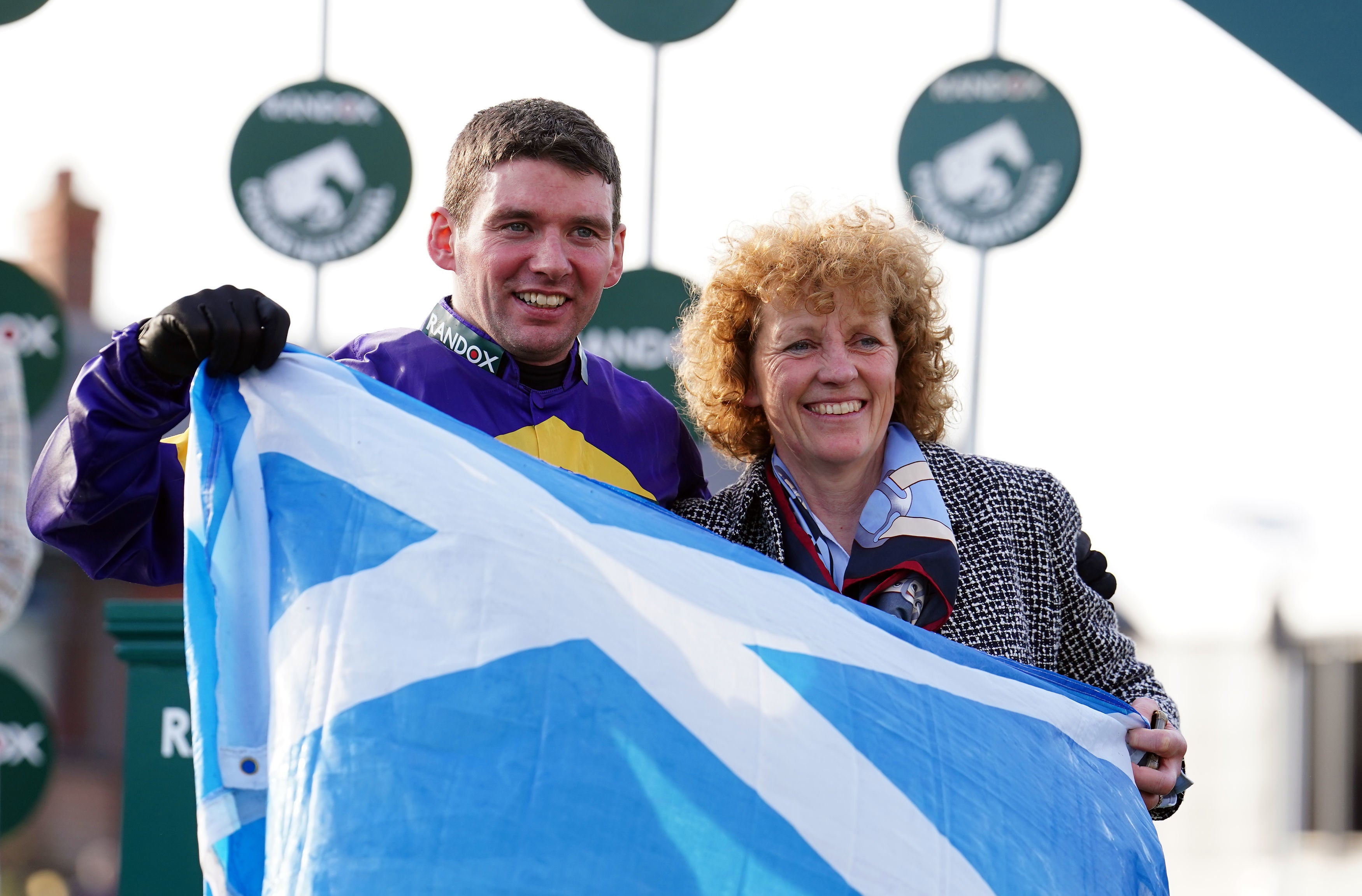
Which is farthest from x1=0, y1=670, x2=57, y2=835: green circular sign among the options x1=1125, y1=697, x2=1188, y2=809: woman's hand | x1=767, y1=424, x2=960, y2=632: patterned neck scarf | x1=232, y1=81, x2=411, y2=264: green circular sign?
x1=1125, y1=697, x2=1188, y2=809: woman's hand

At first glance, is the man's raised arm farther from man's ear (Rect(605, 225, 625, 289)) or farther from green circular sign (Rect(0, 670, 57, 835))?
green circular sign (Rect(0, 670, 57, 835))

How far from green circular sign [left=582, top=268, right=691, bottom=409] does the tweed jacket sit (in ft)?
11.6

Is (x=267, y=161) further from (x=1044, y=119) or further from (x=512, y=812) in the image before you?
(x=512, y=812)

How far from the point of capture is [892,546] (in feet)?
7.30

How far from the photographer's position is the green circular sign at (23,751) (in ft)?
20.6

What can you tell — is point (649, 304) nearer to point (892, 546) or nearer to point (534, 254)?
point (534, 254)

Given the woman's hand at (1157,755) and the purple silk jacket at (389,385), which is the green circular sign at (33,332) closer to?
the purple silk jacket at (389,385)

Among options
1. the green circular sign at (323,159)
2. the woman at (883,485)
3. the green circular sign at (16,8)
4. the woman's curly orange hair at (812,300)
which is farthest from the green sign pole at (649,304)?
the woman at (883,485)

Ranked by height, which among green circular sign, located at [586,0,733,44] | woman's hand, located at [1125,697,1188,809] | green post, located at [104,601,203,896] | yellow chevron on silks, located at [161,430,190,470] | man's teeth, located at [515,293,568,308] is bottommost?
green post, located at [104,601,203,896]

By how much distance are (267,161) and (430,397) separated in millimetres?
4764

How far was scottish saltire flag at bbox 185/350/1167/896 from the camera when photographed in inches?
58.8

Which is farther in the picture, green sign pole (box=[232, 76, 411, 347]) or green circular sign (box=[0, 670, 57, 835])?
green sign pole (box=[232, 76, 411, 347])

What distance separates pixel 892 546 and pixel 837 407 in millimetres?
282

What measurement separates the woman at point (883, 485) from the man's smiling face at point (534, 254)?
309mm
